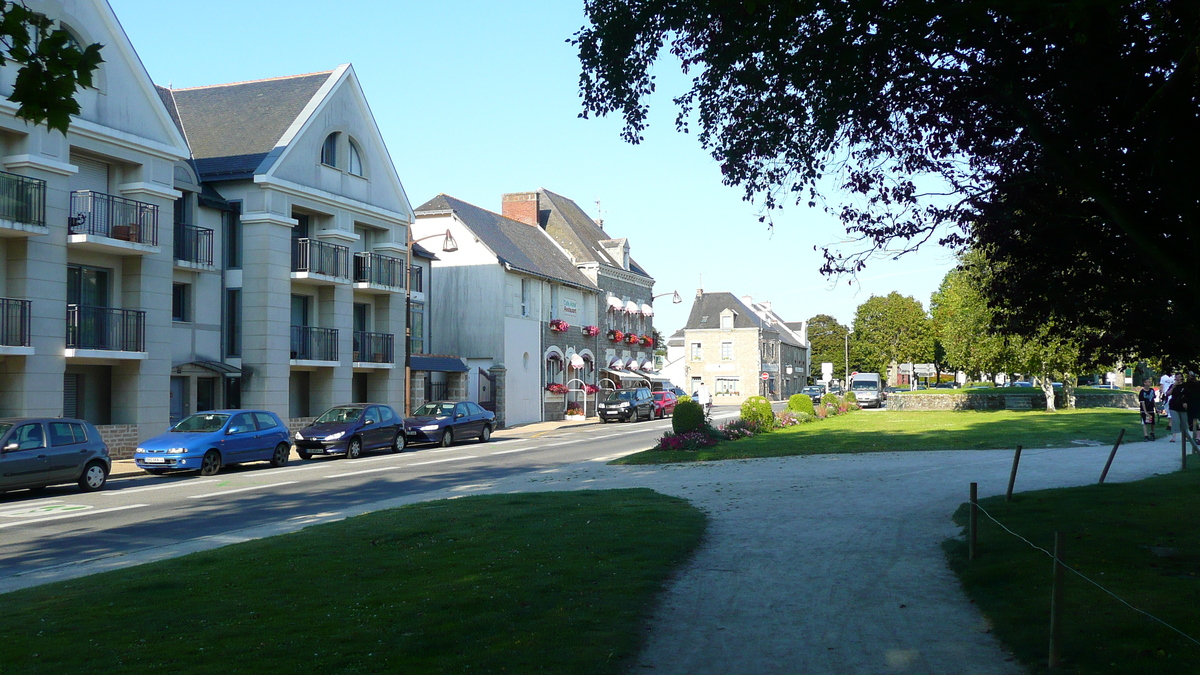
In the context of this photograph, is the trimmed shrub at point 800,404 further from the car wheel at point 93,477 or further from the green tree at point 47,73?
the green tree at point 47,73

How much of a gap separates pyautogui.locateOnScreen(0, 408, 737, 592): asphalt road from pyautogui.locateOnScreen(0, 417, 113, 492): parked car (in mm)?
316

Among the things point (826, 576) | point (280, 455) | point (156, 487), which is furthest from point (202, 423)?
point (826, 576)

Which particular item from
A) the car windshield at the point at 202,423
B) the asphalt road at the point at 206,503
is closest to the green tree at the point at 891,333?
the asphalt road at the point at 206,503

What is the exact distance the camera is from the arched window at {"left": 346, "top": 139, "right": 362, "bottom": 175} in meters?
34.6

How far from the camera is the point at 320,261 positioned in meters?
32.7

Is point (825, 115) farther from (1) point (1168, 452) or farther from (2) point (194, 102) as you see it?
(2) point (194, 102)

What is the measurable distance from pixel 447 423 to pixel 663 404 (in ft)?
71.3

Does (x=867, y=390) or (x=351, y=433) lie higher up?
(x=867, y=390)

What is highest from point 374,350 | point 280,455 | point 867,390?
point 374,350

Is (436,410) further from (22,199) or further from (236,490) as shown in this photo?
(236,490)

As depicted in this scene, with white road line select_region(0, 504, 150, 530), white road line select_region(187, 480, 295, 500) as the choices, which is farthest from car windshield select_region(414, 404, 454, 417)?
white road line select_region(0, 504, 150, 530)

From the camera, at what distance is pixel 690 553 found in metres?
9.92

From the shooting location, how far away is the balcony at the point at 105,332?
23.5 metres

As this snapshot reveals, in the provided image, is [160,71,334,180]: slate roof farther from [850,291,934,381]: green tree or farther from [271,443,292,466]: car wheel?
[850,291,934,381]: green tree
